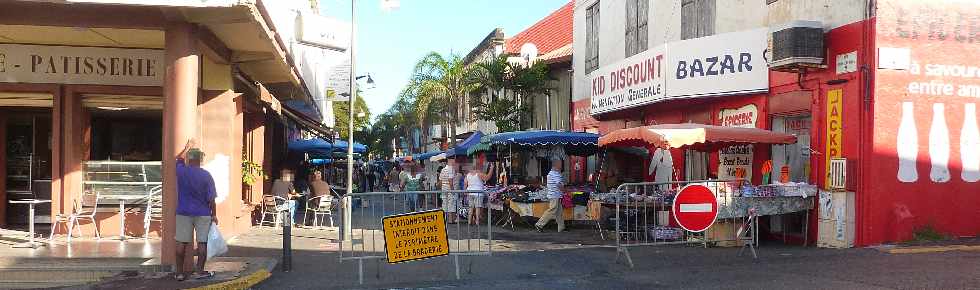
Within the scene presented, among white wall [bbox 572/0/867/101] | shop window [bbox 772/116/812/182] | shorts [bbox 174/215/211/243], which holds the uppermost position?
white wall [bbox 572/0/867/101]

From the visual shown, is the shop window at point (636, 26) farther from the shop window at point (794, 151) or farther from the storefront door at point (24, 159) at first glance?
the storefront door at point (24, 159)

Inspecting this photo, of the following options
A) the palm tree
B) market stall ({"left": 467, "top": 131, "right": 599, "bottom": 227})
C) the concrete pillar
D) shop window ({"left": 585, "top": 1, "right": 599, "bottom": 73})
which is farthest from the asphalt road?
the palm tree

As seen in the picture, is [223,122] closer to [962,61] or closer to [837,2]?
[837,2]

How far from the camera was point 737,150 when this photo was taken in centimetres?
1395

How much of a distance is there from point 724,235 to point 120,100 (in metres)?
9.02

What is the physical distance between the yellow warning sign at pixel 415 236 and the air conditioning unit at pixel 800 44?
5.70 meters

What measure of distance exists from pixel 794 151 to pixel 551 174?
421cm

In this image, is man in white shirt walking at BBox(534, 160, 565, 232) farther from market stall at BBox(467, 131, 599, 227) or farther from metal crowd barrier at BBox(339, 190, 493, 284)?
metal crowd barrier at BBox(339, 190, 493, 284)

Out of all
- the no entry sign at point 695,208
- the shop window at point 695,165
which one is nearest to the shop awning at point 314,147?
the shop window at point 695,165

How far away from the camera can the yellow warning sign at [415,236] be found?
28.2 feet

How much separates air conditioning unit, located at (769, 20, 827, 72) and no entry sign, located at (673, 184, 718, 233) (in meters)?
2.88

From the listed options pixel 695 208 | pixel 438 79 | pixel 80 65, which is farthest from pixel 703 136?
pixel 438 79

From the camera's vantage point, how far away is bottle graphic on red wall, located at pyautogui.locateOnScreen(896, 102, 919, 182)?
1095 centimetres

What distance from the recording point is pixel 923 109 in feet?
36.3
